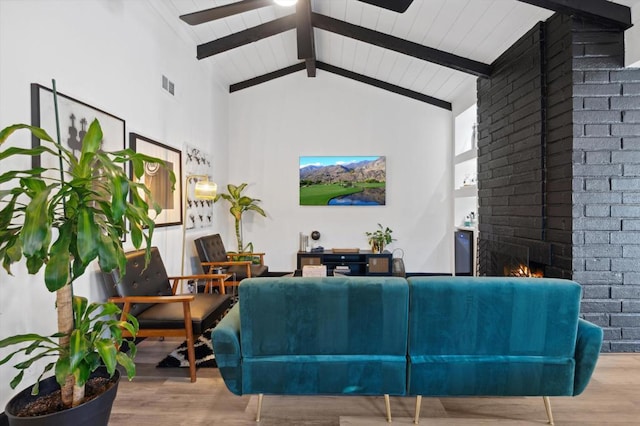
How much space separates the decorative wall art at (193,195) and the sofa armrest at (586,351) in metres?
3.59

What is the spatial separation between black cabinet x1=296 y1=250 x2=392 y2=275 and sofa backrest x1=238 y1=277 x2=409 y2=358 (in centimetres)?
352

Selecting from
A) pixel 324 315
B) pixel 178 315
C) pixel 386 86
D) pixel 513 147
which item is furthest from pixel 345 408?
pixel 386 86

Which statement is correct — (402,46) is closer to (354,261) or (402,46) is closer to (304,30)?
(304,30)

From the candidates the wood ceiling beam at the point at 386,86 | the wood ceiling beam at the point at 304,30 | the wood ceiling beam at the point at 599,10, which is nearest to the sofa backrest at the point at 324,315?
the wood ceiling beam at the point at 599,10

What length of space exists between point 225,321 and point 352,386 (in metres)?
0.80

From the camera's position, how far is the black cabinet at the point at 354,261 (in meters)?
5.45

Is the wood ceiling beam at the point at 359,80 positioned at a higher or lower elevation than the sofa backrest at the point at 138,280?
higher

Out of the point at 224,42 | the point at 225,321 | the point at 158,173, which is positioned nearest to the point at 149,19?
the point at 224,42

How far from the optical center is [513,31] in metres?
3.51

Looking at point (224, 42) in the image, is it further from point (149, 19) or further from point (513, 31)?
point (513, 31)

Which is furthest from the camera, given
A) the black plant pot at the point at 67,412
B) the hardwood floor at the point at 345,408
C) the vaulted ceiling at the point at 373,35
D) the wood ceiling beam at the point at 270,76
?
the wood ceiling beam at the point at 270,76

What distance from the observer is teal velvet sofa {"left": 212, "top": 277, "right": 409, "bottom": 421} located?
188 centimetres

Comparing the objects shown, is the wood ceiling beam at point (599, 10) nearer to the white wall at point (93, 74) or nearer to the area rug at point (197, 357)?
the white wall at point (93, 74)

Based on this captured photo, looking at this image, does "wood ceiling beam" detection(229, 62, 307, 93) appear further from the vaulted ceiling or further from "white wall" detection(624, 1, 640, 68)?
"white wall" detection(624, 1, 640, 68)
